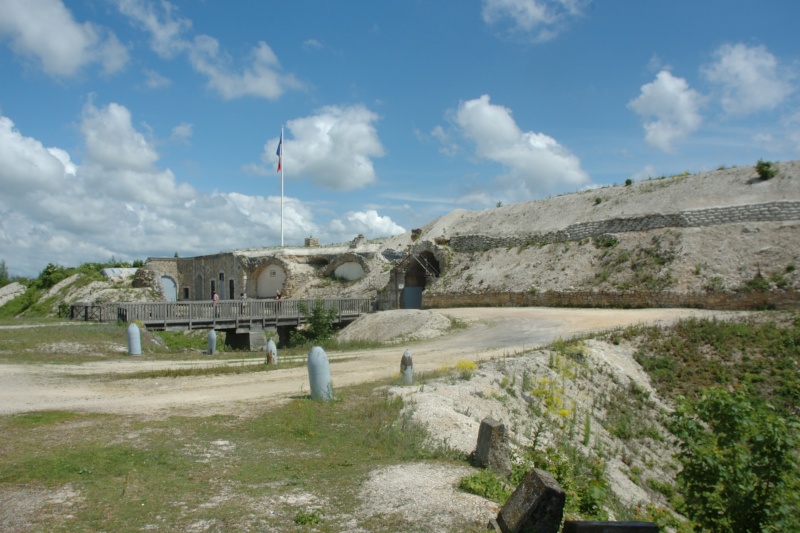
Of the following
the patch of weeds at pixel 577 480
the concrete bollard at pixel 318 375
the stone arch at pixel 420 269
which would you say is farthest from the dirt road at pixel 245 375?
the stone arch at pixel 420 269

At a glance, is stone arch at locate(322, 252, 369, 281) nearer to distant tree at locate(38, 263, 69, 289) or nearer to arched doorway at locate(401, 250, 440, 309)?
arched doorway at locate(401, 250, 440, 309)

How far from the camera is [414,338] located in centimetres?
2066

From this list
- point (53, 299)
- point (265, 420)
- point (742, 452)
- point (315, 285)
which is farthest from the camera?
point (53, 299)

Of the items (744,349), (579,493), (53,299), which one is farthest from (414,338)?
(53,299)

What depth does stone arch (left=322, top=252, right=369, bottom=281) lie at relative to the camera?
1518 inches

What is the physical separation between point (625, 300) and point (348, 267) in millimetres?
20876

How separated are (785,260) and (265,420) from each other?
64.9 ft

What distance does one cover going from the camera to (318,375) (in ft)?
30.3

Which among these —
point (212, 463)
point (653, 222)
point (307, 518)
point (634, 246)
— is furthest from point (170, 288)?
point (307, 518)

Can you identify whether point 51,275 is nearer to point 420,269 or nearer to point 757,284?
point 420,269

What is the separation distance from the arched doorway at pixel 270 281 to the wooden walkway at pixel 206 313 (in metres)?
12.9

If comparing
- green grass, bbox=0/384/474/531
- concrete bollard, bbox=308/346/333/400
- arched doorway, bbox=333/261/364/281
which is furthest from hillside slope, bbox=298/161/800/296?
green grass, bbox=0/384/474/531

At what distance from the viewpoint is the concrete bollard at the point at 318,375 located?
30.1 ft

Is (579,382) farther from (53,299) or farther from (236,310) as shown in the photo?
(53,299)
